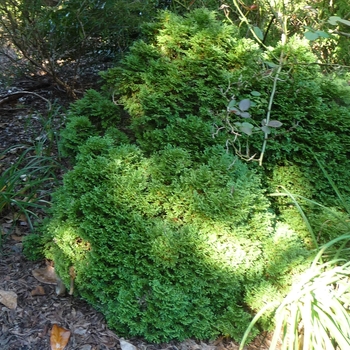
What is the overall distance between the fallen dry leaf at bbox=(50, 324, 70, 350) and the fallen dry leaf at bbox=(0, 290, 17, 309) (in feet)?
0.97

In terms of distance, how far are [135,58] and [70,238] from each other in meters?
1.31

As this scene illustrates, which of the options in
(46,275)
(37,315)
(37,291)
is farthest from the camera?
(46,275)

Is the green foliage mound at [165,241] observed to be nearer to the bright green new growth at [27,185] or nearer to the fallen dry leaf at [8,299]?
the fallen dry leaf at [8,299]

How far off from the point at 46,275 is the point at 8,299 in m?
0.26

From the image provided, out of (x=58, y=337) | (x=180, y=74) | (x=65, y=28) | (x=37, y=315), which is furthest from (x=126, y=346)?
(x=65, y=28)

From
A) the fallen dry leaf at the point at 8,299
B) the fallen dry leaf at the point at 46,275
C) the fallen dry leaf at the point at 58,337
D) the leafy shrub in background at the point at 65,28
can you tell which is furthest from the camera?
the leafy shrub in background at the point at 65,28

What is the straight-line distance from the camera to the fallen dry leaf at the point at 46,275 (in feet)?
7.82

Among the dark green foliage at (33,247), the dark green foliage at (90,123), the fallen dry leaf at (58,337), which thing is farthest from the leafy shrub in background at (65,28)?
the fallen dry leaf at (58,337)

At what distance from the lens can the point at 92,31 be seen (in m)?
3.83

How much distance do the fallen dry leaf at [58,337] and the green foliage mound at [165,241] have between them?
0.70 ft

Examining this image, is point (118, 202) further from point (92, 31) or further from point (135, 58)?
point (92, 31)

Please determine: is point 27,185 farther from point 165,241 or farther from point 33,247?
point 165,241

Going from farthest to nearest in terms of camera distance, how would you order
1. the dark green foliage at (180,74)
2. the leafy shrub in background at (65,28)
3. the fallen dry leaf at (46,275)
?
the leafy shrub in background at (65,28) → the dark green foliage at (180,74) → the fallen dry leaf at (46,275)

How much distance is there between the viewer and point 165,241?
2104 millimetres
